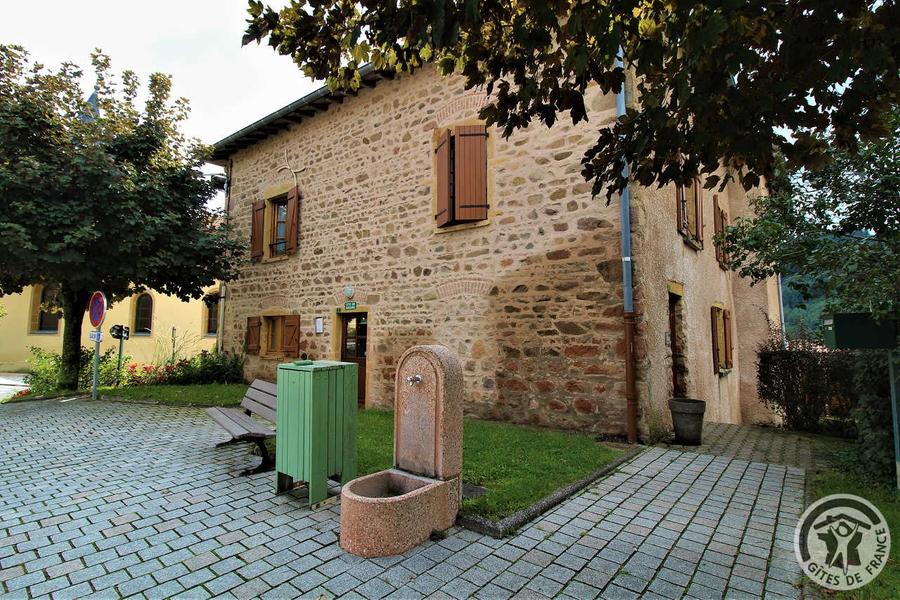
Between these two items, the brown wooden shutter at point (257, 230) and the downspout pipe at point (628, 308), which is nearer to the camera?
the downspout pipe at point (628, 308)

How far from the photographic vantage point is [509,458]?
15.0ft

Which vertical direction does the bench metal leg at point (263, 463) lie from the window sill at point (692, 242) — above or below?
below

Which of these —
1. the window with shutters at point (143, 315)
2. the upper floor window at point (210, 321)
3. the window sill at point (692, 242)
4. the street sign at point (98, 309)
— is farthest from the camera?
the upper floor window at point (210, 321)

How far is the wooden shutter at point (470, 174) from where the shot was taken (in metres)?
7.14

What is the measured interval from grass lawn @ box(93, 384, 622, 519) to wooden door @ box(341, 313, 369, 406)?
1.75m

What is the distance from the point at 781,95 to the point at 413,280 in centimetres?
609

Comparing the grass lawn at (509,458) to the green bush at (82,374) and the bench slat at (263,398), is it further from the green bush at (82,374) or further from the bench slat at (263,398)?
the green bush at (82,374)

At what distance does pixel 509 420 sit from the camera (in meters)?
6.57

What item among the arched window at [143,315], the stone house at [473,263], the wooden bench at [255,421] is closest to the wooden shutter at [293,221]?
the stone house at [473,263]

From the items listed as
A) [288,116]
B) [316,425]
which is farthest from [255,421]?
[288,116]

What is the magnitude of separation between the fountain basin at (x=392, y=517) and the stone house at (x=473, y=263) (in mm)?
3470

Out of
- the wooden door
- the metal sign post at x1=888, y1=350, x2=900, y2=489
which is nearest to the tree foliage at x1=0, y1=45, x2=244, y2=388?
the wooden door

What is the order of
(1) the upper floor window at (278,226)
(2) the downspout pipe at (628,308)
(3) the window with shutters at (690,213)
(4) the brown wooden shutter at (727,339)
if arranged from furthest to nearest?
(1) the upper floor window at (278,226) < (4) the brown wooden shutter at (727,339) < (3) the window with shutters at (690,213) < (2) the downspout pipe at (628,308)

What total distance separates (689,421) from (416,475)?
411cm
